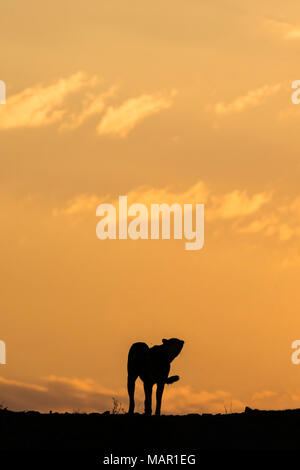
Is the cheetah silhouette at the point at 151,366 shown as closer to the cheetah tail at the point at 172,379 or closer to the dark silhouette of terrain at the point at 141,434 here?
the cheetah tail at the point at 172,379

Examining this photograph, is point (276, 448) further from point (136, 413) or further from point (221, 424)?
point (136, 413)

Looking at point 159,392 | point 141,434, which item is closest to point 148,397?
point 159,392

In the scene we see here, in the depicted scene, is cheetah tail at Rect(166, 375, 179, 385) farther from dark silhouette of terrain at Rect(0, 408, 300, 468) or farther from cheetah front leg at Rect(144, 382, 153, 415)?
dark silhouette of terrain at Rect(0, 408, 300, 468)

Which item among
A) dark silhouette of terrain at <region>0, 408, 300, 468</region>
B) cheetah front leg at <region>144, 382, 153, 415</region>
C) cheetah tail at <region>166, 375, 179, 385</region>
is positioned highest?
cheetah tail at <region>166, 375, 179, 385</region>

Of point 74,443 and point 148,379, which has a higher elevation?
point 148,379

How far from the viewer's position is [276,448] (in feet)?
112

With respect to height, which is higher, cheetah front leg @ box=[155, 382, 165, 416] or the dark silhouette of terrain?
cheetah front leg @ box=[155, 382, 165, 416]

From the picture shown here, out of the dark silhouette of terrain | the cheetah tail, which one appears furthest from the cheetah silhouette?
the dark silhouette of terrain

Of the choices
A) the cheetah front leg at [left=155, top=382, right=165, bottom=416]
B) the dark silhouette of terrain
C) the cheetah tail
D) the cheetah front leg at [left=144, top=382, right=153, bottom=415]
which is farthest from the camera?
the cheetah front leg at [left=155, top=382, right=165, bottom=416]

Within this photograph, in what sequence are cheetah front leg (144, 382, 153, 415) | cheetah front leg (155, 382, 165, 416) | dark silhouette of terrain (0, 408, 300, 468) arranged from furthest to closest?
cheetah front leg (155, 382, 165, 416)
cheetah front leg (144, 382, 153, 415)
dark silhouette of terrain (0, 408, 300, 468)

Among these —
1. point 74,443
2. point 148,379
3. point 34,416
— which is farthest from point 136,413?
point 74,443

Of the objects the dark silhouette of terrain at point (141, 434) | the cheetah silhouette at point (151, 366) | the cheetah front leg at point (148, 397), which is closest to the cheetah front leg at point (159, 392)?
the cheetah silhouette at point (151, 366)
